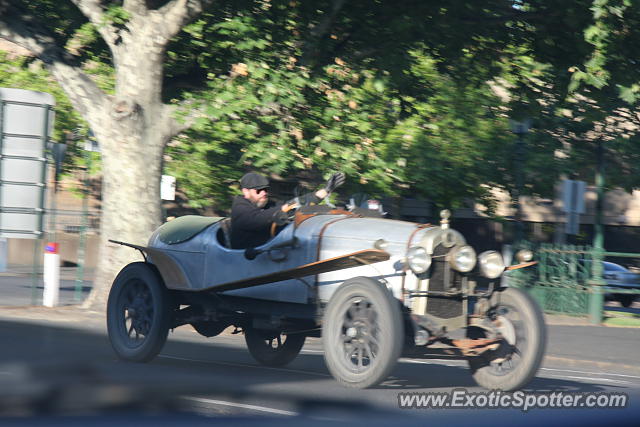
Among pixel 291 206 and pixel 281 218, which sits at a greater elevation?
pixel 291 206

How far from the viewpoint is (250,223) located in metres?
9.00

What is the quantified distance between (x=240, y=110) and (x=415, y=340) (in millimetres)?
6850

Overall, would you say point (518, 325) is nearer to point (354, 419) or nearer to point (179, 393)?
point (354, 419)

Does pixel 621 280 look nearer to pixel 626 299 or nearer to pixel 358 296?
pixel 626 299

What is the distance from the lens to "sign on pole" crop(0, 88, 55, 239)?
14.8 meters

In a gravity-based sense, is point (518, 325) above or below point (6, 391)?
above

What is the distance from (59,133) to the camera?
26031 millimetres

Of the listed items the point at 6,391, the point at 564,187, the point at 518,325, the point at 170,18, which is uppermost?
the point at 170,18

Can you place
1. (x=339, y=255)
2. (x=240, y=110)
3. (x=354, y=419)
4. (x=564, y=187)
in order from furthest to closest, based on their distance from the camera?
1. (x=564, y=187)
2. (x=240, y=110)
3. (x=339, y=255)
4. (x=354, y=419)

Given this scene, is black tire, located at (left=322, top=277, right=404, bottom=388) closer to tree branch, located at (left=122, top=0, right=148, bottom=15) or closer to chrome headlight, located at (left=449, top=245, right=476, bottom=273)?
chrome headlight, located at (left=449, top=245, right=476, bottom=273)

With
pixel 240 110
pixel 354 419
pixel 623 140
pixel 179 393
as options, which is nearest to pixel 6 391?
pixel 179 393

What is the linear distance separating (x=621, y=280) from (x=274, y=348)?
15873mm

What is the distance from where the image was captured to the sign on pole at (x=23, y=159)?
14750 mm

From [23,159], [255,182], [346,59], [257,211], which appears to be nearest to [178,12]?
[346,59]
